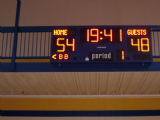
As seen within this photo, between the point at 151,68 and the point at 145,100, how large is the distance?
3557mm

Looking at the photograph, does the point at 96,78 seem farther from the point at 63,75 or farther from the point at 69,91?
the point at 69,91

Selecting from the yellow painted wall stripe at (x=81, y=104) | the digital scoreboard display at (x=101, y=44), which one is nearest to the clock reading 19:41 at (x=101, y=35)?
the digital scoreboard display at (x=101, y=44)

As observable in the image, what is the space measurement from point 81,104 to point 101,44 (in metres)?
4.11

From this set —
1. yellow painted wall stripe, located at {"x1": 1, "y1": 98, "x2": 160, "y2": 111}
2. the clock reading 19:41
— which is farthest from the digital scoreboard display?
yellow painted wall stripe, located at {"x1": 1, "y1": 98, "x2": 160, "y2": 111}

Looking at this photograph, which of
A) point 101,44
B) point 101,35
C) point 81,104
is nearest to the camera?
point 101,44

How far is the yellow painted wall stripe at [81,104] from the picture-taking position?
35.3 feet

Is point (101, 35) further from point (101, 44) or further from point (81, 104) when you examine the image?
point (81, 104)

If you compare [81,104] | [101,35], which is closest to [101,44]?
[101,35]

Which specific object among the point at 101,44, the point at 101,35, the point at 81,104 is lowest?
the point at 81,104

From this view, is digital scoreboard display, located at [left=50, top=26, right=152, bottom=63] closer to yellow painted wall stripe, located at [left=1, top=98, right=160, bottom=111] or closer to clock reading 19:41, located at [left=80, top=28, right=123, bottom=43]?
clock reading 19:41, located at [left=80, top=28, right=123, bottom=43]

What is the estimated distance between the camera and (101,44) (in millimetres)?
7477

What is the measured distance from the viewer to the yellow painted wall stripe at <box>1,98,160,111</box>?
10.8 m
